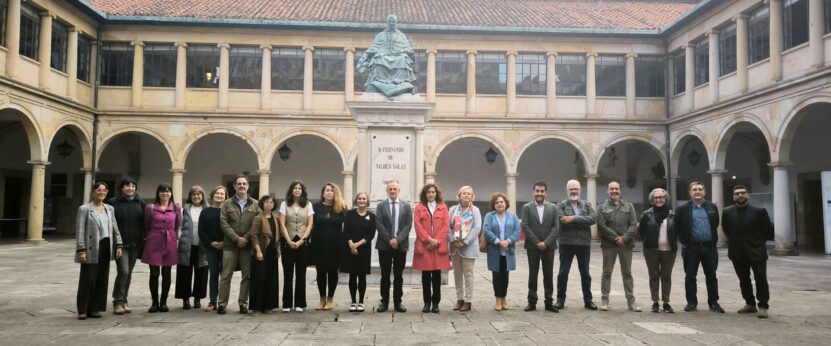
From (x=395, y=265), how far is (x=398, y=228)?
41 centimetres

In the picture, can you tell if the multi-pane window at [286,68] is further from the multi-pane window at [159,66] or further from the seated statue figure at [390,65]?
the seated statue figure at [390,65]

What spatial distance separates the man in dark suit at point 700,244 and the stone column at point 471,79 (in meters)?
14.1

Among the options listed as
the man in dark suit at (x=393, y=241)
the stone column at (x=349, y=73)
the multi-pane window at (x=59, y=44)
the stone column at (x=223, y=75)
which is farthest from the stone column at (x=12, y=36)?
the man in dark suit at (x=393, y=241)

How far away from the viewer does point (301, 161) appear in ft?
74.8

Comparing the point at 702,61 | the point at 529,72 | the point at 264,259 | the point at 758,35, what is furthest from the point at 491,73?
the point at 264,259

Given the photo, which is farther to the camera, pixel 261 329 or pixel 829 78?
pixel 829 78

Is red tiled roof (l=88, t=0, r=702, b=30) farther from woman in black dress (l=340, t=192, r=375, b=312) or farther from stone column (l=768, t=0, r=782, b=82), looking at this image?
woman in black dress (l=340, t=192, r=375, b=312)

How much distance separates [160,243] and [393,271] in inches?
101

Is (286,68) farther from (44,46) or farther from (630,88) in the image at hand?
(630,88)

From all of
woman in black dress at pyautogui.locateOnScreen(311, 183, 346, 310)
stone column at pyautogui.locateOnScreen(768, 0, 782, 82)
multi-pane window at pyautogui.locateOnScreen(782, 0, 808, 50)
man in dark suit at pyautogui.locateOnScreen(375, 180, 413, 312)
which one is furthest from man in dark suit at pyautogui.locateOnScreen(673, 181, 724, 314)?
stone column at pyautogui.locateOnScreen(768, 0, 782, 82)

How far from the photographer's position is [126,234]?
6617 mm

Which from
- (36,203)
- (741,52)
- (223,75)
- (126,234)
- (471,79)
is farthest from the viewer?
(471,79)

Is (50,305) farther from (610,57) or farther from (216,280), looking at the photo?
(610,57)

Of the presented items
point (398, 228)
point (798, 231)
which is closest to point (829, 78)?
point (798, 231)
